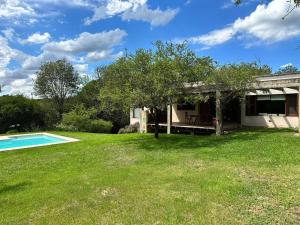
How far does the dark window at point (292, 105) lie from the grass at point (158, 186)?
6370mm

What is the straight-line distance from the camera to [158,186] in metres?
7.84

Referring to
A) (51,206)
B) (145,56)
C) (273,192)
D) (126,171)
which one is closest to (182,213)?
(273,192)

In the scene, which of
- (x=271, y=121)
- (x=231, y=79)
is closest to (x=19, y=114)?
(x=231, y=79)

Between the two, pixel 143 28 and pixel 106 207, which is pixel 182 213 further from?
pixel 143 28

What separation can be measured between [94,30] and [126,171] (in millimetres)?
18775

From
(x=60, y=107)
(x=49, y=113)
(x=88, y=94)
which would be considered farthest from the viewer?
(x=88, y=94)

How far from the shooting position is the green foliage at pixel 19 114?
29.2 meters

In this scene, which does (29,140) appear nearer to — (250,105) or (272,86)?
(250,105)

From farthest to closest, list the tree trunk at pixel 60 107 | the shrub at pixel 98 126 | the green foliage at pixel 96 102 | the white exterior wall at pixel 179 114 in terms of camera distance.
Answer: the tree trunk at pixel 60 107, the green foliage at pixel 96 102, the shrub at pixel 98 126, the white exterior wall at pixel 179 114

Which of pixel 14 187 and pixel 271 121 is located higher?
pixel 271 121

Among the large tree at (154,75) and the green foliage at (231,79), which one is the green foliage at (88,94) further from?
the green foliage at (231,79)

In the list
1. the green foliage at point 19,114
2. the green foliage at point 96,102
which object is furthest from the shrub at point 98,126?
the green foliage at point 19,114

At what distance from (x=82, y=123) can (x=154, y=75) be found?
17.1m

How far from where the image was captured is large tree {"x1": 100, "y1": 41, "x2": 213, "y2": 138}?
15.4 m
